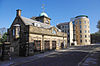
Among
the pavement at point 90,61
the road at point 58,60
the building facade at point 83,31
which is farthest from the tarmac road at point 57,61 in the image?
the building facade at point 83,31

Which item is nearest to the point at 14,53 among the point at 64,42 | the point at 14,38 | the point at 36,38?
the point at 14,38

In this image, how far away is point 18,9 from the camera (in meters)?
21.6

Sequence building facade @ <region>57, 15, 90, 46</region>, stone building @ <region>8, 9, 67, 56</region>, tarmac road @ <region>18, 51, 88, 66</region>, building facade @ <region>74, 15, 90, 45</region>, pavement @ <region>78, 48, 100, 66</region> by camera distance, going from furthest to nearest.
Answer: building facade @ <region>74, 15, 90, 45</region> → building facade @ <region>57, 15, 90, 46</region> → stone building @ <region>8, 9, 67, 56</region> → tarmac road @ <region>18, 51, 88, 66</region> → pavement @ <region>78, 48, 100, 66</region>

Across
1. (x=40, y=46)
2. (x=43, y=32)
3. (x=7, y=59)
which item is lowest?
(x=7, y=59)

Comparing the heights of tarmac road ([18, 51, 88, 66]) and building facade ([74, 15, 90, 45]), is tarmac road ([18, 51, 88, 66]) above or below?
below

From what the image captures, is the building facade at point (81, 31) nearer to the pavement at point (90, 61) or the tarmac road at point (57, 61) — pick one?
the pavement at point (90, 61)

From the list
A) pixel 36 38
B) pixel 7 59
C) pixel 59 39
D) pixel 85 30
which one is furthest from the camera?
pixel 85 30

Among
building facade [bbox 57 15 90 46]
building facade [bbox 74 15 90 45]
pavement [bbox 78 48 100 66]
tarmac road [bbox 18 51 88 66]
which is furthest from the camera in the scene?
building facade [bbox 74 15 90 45]

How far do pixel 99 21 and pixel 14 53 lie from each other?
21.1 metres

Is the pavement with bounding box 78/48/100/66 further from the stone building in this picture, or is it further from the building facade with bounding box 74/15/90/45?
the building facade with bounding box 74/15/90/45

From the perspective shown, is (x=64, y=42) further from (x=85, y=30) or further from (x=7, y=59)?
(x=85, y=30)

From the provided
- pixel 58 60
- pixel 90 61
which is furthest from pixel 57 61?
pixel 90 61

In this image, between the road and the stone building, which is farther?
the stone building

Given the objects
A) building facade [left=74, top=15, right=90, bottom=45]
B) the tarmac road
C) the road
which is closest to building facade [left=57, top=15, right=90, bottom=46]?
building facade [left=74, top=15, right=90, bottom=45]
